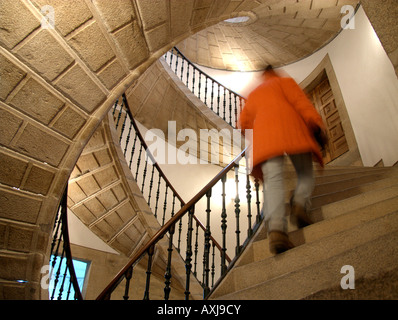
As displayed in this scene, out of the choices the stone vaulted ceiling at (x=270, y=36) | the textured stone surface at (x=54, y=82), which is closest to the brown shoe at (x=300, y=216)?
the textured stone surface at (x=54, y=82)

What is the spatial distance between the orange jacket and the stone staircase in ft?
1.46

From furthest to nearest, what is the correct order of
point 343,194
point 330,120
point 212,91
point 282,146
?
point 212,91 < point 330,120 < point 343,194 < point 282,146

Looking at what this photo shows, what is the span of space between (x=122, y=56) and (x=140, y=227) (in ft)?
9.15

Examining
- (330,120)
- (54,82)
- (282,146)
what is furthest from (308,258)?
(330,120)

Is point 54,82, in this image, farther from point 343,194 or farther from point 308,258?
point 343,194

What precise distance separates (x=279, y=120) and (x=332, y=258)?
0.88 m

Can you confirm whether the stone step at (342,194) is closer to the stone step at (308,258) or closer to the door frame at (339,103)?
the stone step at (308,258)

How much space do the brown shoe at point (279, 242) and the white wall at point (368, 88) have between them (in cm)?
290

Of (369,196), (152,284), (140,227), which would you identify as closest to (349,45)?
(369,196)

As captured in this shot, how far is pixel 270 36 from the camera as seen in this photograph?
24.0ft

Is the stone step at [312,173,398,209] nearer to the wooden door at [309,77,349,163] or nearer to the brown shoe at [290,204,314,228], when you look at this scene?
the brown shoe at [290,204,314,228]

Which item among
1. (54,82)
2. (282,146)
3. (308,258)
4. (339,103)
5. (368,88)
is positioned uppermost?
(339,103)

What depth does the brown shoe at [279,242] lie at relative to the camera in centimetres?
161
